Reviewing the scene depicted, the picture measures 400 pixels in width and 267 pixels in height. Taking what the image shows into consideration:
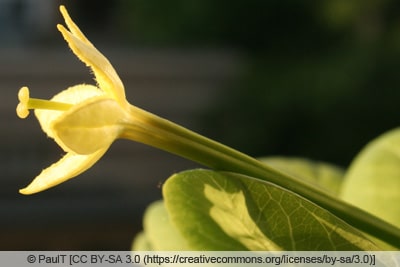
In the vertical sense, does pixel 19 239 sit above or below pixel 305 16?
below

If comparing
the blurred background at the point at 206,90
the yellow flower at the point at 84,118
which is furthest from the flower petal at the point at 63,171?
the blurred background at the point at 206,90

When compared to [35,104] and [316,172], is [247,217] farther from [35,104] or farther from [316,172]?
[316,172]

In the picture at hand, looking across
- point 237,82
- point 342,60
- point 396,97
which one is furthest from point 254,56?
point 396,97

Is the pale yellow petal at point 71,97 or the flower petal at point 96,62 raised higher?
the flower petal at point 96,62

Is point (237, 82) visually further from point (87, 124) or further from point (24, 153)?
point (87, 124)

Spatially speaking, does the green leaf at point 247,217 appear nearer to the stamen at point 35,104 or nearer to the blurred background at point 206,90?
the stamen at point 35,104

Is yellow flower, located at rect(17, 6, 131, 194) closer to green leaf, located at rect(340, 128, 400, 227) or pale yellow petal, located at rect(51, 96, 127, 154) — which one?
pale yellow petal, located at rect(51, 96, 127, 154)

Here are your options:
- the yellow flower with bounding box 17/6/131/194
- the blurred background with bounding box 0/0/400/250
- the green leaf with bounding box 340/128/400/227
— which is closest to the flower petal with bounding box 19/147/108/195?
the yellow flower with bounding box 17/6/131/194

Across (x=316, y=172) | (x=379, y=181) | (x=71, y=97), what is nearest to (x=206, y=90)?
(x=316, y=172)
